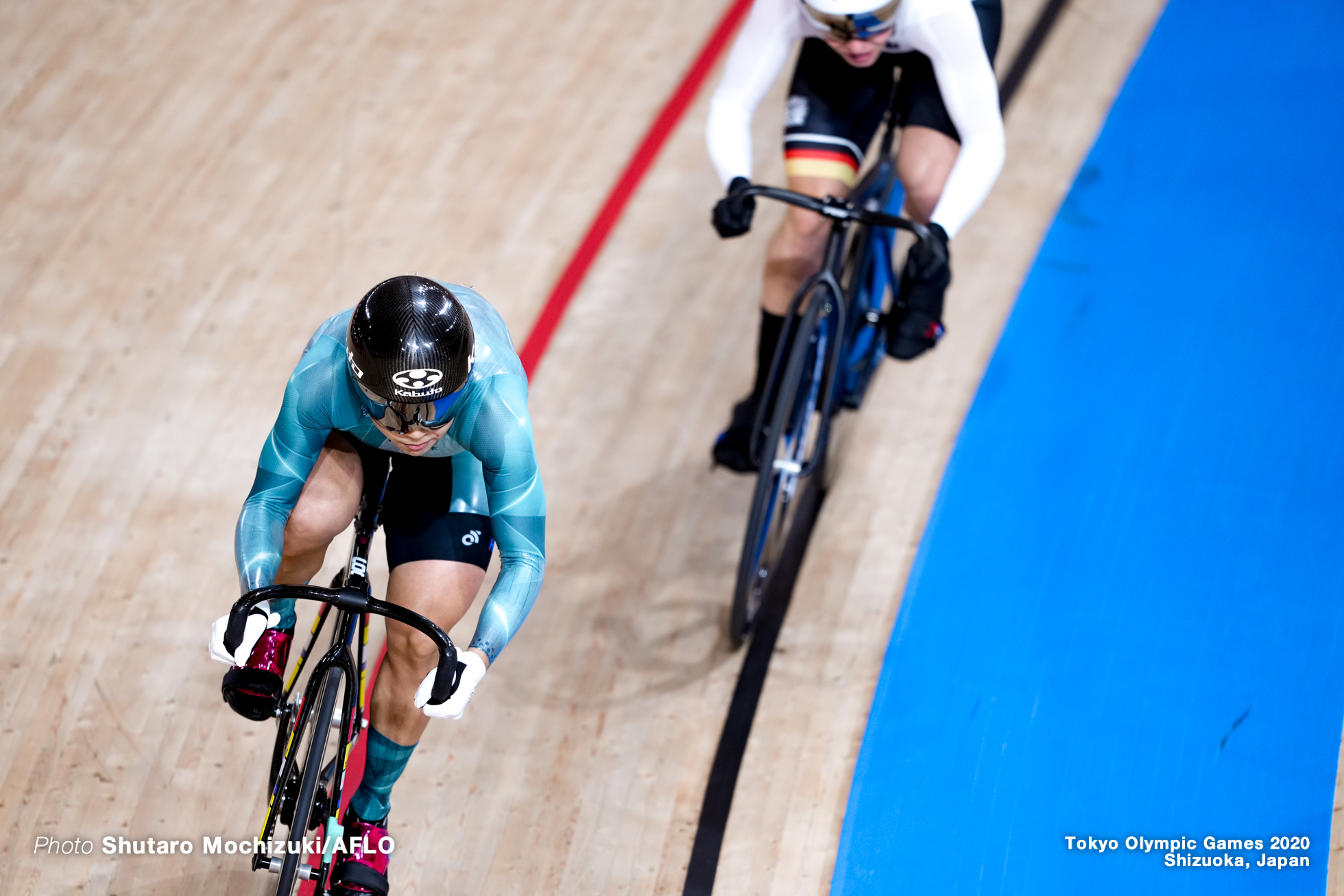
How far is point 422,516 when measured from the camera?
2367mm

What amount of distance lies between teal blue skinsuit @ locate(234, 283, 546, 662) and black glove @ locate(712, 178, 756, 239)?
911 mm

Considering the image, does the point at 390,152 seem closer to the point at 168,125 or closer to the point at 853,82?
the point at 168,125

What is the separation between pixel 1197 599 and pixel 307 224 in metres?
3.02

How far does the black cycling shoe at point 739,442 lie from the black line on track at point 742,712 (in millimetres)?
263

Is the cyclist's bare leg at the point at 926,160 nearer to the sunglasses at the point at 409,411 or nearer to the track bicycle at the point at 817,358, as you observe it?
the track bicycle at the point at 817,358

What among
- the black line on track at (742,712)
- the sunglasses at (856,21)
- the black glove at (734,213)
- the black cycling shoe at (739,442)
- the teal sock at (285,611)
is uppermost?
the sunglasses at (856,21)

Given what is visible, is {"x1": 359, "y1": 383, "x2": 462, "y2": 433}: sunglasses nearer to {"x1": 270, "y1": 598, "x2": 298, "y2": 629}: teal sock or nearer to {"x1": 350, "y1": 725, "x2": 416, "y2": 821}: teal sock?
{"x1": 270, "y1": 598, "x2": 298, "y2": 629}: teal sock

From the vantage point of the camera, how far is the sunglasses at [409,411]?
206 cm

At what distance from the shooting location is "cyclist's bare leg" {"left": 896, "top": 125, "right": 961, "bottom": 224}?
10.8 ft

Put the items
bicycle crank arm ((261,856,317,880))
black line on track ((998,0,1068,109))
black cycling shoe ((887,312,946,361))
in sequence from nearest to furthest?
1. bicycle crank arm ((261,856,317,880))
2. black cycling shoe ((887,312,946,361))
3. black line on track ((998,0,1068,109))

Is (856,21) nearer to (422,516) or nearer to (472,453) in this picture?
(472,453)

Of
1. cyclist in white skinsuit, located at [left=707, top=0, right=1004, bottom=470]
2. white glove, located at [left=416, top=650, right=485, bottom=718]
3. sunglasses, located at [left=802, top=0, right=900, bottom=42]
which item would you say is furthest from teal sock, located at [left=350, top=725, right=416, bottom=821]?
sunglasses, located at [left=802, top=0, right=900, bottom=42]

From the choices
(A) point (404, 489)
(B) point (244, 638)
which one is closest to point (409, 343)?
(A) point (404, 489)

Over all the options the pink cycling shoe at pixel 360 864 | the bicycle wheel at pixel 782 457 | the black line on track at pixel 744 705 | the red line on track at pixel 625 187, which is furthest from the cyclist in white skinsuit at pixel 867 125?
the pink cycling shoe at pixel 360 864
